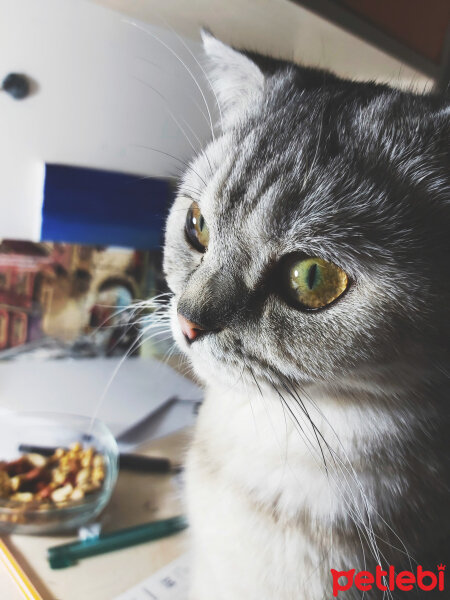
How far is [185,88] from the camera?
826mm

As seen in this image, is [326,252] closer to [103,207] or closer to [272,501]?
[272,501]

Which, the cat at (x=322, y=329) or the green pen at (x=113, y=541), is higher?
the cat at (x=322, y=329)

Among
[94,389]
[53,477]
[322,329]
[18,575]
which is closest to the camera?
[322,329]

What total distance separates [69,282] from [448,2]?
0.79 metres

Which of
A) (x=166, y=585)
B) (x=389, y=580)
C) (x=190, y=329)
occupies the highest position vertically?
(x=190, y=329)

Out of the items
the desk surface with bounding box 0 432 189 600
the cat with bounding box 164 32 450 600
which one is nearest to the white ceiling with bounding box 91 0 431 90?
the cat with bounding box 164 32 450 600

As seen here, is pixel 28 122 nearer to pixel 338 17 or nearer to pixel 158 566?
pixel 338 17

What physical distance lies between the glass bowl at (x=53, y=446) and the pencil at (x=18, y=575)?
35 mm

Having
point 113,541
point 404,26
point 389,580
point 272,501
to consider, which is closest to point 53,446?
point 113,541

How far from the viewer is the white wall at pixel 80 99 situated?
26.2 inches

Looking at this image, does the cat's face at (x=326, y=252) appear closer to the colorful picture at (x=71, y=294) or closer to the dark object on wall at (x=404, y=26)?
the dark object on wall at (x=404, y=26)

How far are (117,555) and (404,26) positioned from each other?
0.85 metres

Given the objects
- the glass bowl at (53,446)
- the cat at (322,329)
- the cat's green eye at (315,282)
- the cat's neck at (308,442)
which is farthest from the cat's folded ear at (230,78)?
the glass bowl at (53,446)

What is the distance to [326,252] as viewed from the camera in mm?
427
